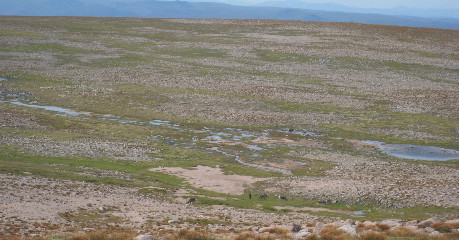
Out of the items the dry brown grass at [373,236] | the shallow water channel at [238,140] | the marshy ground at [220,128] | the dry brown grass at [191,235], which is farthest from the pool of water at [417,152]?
the dry brown grass at [191,235]

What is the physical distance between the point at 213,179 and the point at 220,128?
1663cm

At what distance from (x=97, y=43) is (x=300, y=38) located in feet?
152

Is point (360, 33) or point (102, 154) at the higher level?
point (360, 33)

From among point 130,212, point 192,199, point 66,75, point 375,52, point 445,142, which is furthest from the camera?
point 375,52

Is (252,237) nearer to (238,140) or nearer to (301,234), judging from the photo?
(301,234)

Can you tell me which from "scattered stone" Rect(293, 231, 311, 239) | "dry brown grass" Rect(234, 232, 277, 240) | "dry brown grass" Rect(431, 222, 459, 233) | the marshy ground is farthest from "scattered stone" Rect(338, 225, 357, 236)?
the marshy ground

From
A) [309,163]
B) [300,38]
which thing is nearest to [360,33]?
[300,38]

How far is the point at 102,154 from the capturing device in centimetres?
4178

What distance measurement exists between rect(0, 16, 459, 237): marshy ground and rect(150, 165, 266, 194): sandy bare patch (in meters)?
0.16

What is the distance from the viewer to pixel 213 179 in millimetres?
37656

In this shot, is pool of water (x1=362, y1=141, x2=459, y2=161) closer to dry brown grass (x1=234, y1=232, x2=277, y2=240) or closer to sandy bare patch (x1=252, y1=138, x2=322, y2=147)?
sandy bare patch (x1=252, y1=138, x2=322, y2=147)

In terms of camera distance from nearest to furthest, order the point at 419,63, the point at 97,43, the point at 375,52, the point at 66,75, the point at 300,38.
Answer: the point at 66,75, the point at 419,63, the point at 375,52, the point at 97,43, the point at 300,38

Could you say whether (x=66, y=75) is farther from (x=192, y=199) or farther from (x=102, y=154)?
(x=192, y=199)

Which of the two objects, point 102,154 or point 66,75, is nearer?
point 102,154
